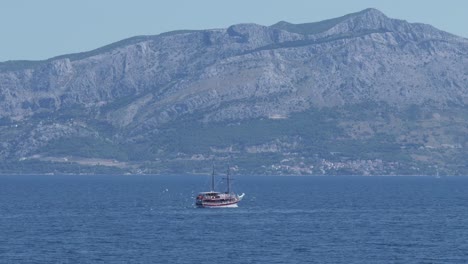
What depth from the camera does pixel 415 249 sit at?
182 metres

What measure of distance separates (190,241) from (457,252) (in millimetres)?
44148

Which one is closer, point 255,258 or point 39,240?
point 255,258

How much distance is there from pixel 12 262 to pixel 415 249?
6179 cm

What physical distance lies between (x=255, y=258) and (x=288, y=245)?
19455 mm

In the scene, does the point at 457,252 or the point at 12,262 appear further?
the point at 457,252

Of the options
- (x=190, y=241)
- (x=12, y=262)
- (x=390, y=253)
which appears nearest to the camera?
(x=12, y=262)

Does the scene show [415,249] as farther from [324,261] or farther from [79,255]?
[79,255]

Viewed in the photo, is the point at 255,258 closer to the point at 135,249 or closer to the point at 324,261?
the point at 324,261

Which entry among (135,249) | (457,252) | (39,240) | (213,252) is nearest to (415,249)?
(457,252)

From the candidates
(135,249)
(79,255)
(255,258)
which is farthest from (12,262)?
(255,258)

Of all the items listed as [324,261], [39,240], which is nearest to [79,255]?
[39,240]

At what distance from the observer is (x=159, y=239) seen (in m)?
197

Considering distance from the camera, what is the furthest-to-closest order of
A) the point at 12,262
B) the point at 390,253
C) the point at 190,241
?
the point at 190,241, the point at 390,253, the point at 12,262

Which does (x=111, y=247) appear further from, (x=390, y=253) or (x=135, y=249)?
(x=390, y=253)
